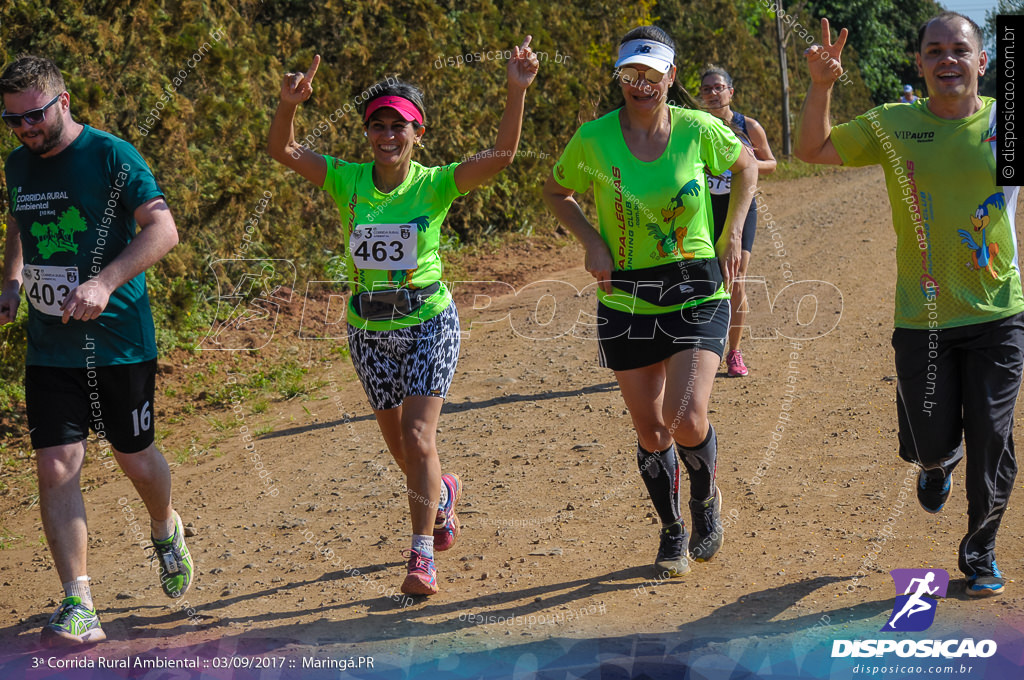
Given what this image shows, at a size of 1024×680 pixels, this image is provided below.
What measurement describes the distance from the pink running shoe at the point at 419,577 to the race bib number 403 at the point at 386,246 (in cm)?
122

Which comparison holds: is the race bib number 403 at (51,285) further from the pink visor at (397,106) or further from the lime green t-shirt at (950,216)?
the lime green t-shirt at (950,216)

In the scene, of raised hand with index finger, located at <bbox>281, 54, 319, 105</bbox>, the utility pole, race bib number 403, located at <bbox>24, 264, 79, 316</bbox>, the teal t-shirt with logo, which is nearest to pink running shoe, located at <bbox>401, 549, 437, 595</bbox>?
the teal t-shirt with logo

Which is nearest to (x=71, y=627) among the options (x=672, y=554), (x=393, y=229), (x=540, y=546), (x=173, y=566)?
(x=173, y=566)

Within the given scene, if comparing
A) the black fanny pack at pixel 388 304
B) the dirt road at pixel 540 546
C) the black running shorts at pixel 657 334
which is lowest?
the dirt road at pixel 540 546

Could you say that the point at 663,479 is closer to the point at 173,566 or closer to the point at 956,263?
the point at 956,263

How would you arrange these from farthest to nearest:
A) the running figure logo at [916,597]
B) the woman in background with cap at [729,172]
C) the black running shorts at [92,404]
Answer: the woman in background with cap at [729,172]
the black running shorts at [92,404]
the running figure logo at [916,597]

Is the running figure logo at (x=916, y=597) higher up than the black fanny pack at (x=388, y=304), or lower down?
lower down

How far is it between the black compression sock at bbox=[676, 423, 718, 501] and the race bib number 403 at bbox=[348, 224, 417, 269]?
1.40 meters

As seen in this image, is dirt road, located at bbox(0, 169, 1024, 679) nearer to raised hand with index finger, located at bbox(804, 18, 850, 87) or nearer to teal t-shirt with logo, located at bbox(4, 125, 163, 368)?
teal t-shirt with logo, located at bbox(4, 125, 163, 368)

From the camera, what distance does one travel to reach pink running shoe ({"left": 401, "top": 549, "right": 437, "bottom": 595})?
4.47 m

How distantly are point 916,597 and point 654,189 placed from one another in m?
1.87

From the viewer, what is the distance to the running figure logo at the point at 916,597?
12.9 ft

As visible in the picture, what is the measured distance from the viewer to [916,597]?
4074 millimetres

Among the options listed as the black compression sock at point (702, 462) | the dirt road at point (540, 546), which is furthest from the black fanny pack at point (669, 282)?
the dirt road at point (540, 546)
